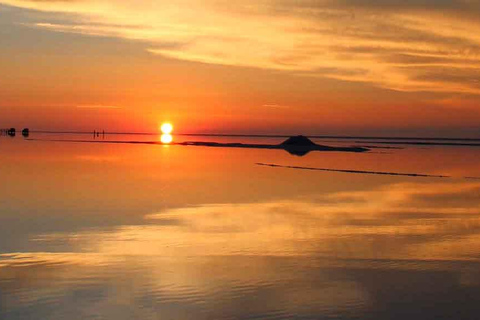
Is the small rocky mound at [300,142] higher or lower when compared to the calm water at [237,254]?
higher

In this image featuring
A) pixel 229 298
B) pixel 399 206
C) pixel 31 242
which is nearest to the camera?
pixel 229 298

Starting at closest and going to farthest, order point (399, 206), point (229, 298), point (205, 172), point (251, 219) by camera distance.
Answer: point (229, 298)
point (251, 219)
point (399, 206)
point (205, 172)

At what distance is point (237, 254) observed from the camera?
60.3 feet

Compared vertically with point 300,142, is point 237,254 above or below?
below

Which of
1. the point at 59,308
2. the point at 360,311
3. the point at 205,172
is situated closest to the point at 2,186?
the point at 205,172

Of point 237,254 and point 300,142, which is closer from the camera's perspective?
point 237,254

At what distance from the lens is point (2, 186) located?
36656 millimetres

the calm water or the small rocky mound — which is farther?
the small rocky mound

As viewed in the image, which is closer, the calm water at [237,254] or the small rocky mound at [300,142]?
the calm water at [237,254]

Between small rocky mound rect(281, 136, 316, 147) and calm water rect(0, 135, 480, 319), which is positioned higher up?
small rocky mound rect(281, 136, 316, 147)

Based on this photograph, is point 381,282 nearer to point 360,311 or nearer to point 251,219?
point 360,311

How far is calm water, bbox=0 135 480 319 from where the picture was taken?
43.5 ft

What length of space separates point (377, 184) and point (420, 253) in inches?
898

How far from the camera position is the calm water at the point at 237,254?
13250 millimetres
